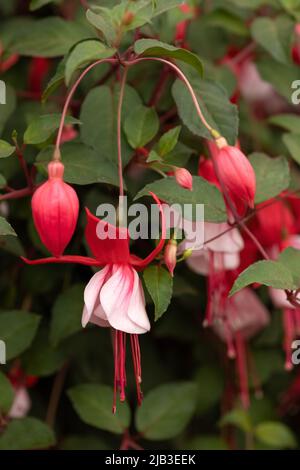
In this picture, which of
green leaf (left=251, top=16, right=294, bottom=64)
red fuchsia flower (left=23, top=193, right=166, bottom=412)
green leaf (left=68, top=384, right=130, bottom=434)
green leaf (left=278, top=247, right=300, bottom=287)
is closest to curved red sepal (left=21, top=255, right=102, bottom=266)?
red fuchsia flower (left=23, top=193, right=166, bottom=412)

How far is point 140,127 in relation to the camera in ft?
2.97

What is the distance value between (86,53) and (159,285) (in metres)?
0.25

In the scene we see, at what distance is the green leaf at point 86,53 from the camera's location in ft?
2.33

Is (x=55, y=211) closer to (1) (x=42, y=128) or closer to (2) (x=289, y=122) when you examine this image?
(1) (x=42, y=128)

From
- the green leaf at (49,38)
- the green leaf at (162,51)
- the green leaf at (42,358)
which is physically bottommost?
the green leaf at (42,358)

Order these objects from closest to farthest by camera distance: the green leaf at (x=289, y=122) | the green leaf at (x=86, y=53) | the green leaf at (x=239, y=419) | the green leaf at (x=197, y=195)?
the green leaf at (x=86, y=53) < the green leaf at (x=197, y=195) < the green leaf at (x=289, y=122) < the green leaf at (x=239, y=419)

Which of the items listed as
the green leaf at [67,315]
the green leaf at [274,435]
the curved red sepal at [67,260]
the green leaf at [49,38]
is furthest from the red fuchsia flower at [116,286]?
the green leaf at [274,435]

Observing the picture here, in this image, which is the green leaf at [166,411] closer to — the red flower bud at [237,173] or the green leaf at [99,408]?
the green leaf at [99,408]

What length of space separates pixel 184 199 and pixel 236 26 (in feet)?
1.41

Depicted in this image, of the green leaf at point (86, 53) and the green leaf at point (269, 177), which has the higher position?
the green leaf at point (86, 53)

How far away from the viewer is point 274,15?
3.97 feet

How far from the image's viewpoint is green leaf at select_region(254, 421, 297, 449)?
118 centimetres

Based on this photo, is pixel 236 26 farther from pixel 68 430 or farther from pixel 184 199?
pixel 68 430

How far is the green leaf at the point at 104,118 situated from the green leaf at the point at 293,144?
8.0 inches
